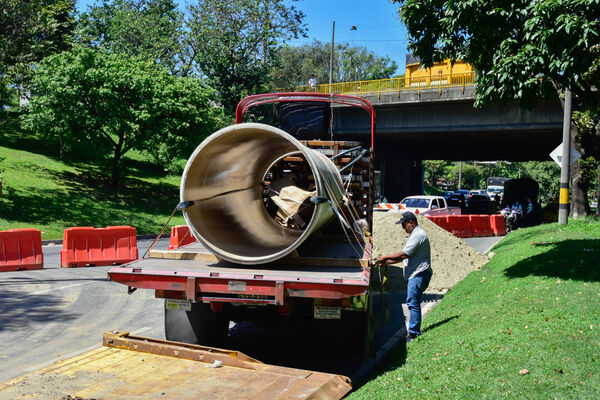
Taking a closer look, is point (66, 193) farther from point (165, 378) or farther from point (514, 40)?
point (165, 378)

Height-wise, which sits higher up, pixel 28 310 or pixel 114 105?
pixel 114 105

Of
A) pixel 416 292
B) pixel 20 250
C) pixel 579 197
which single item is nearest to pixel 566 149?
pixel 579 197

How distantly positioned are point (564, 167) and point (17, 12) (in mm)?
21035

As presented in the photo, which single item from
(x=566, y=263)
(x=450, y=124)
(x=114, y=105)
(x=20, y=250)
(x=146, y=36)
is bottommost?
(x=20, y=250)

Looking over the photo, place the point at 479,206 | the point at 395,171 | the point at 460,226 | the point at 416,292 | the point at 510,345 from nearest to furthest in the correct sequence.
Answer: the point at 510,345, the point at 416,292, the point at 460,226, the point at 479,206, the point at 395,171

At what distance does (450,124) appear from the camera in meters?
34.3

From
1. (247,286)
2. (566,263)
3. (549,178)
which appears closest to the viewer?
(247,286)

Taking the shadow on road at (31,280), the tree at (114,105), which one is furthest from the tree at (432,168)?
the shadow on road at (31,280)

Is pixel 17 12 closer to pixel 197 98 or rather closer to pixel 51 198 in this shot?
pixel 51 198

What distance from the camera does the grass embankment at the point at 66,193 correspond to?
24.5m

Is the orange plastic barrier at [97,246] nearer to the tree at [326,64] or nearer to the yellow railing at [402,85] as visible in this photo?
the yellow railing at [402,85]

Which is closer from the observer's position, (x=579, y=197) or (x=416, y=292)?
(x=416, y=292)

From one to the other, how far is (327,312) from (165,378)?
1.95 metres

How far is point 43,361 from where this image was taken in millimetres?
7203
